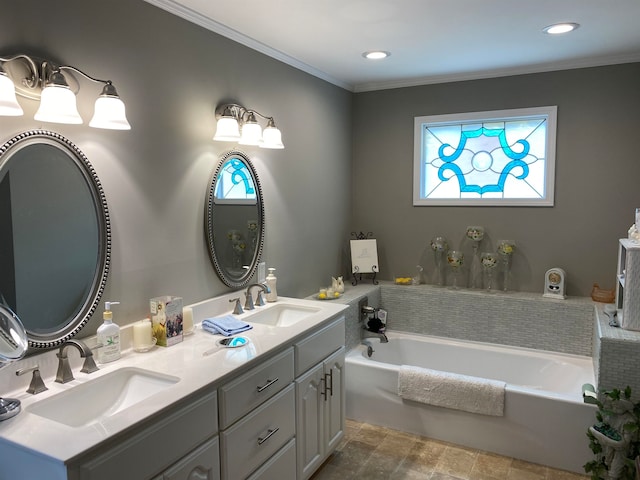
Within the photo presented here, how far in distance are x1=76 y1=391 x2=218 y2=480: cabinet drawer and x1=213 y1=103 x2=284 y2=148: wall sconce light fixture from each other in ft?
4.41

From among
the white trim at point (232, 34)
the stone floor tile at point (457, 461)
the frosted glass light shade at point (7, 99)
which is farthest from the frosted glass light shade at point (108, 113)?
the stone floor tile at point (457, 461)

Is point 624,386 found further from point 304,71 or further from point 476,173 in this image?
point 304,71

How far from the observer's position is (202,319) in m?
2.46

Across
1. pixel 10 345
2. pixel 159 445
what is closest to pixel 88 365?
pixel 10 345

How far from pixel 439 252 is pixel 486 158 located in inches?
33.5

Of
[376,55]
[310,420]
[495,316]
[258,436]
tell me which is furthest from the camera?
[495,316]

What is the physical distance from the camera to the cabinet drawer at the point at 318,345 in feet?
7.50

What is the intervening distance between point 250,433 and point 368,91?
312 cm

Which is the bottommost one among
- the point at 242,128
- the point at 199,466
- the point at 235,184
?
the point at 199,466

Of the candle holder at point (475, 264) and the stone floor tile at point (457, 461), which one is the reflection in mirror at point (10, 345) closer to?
the stone floor tile at point (457, 461)

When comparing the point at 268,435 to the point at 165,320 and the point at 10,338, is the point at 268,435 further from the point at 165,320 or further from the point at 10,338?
the point at 10,338

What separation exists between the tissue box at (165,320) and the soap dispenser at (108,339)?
7.8 inches

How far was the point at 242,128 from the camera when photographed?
2658 millimetres

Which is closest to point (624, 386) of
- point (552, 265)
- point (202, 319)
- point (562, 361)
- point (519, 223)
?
point (562, 361)
